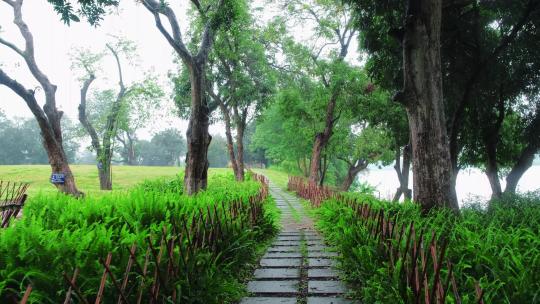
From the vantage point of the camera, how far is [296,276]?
520 centimetres

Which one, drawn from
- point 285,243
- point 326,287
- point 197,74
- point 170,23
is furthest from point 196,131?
point 326,287

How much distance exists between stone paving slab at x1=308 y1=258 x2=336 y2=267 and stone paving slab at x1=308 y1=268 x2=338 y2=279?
0.81ft

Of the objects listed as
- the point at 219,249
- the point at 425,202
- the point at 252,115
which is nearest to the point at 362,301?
the point at 219,249

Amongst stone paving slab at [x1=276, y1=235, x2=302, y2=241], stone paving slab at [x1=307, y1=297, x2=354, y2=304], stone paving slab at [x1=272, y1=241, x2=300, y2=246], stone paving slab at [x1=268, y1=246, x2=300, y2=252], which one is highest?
stone paving slab at [x1=307, y1=297, x2=354, y2=304]

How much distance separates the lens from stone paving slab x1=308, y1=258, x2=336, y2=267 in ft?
19.4

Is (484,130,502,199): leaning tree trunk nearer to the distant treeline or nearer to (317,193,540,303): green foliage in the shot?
(317,193,540,303): green foliage

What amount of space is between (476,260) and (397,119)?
1372 centimetres

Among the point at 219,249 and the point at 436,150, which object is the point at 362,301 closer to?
the point at 219,249

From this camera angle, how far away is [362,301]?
4352 mm

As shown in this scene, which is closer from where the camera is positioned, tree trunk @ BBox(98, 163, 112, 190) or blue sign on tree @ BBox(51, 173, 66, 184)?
blue sign on tree @ BBox(51, 173, 66, 184)

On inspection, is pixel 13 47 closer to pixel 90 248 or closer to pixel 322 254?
pixel 322 254

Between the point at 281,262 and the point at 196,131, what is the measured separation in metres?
6.24

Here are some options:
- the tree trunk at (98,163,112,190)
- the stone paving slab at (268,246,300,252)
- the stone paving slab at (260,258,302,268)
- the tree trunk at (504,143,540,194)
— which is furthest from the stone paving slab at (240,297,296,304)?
the tree trunk at (98,163,112,190)

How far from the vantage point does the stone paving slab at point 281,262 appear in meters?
5.88
